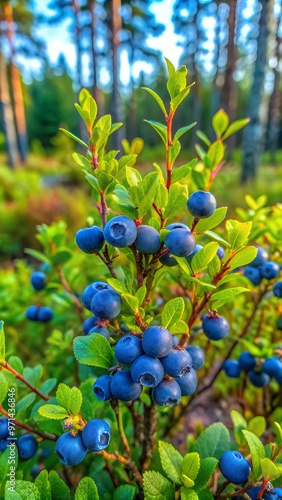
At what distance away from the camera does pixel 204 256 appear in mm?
570

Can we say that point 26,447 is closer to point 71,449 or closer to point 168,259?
point 71,449

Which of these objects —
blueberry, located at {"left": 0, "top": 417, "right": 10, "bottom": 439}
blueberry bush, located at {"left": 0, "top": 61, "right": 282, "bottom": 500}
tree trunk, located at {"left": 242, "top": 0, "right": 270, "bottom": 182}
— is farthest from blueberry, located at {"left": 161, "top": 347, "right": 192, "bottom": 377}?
tree trunk, located at {"left": 242, "top": 0, "right": 270, "bottom": 182}

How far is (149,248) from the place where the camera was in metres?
0.54

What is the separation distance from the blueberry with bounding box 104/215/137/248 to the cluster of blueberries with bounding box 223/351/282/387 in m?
0.66

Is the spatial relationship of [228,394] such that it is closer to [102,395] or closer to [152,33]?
[102,395]

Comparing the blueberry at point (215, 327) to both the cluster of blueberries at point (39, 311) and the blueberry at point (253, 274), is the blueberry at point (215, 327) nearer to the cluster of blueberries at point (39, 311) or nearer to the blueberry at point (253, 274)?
the blueberry at point (253, 274)

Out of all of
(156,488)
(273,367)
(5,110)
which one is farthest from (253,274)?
(5,110)

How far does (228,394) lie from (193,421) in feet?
0.95

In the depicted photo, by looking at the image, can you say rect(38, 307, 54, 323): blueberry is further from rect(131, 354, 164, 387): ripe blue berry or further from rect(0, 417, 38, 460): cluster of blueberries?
rect(131, 354, 164, 387): ripe blue berry

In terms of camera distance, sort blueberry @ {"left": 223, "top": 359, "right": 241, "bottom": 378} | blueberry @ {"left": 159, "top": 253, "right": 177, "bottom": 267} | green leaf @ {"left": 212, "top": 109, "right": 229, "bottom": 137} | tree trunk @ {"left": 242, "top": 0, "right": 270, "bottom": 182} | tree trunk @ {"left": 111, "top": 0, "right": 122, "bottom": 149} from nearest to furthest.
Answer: blueberry @ {"left": 159, "top": 253, "right": 177, "bottom": 267} < green leaf @ {"left": 212, "top": 109, "right": 229, "bottom": 137} < blueberry @ {"left": 223, "top": 359, "right": 241, "bottom": 378} < tree trunk @ {"left": 242, "top": 0, "right": 270, "bottom": 182} < tree trunk @ {"left": 111, "top": 0, "right": 122, "bottom": 149}

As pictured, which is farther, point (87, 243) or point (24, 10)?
point (24, 10)

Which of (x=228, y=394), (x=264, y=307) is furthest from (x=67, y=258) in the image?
(x=228, y=394)

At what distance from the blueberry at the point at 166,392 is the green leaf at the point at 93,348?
12 centimetres

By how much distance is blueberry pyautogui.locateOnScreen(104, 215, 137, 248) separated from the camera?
0.51 metres
